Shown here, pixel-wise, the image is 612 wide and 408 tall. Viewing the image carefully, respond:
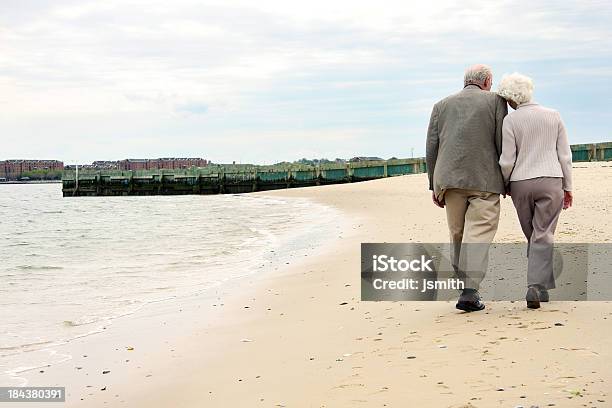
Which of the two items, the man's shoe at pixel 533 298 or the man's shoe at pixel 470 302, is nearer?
the man's shoe at pixel 533 298

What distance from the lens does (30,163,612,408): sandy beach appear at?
3811mm

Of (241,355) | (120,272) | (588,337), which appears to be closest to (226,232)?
(120,272)

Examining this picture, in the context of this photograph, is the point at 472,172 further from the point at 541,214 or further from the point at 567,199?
the point at 567,199

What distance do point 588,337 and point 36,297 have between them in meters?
7.39

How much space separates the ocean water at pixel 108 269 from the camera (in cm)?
727

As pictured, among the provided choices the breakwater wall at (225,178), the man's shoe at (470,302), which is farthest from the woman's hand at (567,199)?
the breakwater wall at (225,178)

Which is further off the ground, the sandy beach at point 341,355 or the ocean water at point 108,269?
the sandy beach at point 341,355

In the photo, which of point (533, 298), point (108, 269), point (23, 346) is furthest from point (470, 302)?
point (108, 269)

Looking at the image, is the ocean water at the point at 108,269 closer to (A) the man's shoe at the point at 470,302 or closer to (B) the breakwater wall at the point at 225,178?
(A) the man's shoe at the point at 470,302

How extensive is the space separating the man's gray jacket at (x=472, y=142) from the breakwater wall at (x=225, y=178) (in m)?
42.2

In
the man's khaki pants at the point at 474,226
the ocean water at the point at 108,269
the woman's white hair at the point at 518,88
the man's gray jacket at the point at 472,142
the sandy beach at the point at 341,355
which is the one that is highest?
the woman's white hair at the point at 518,88

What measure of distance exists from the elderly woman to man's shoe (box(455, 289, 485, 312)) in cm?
35

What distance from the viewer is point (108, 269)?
41.5 ft

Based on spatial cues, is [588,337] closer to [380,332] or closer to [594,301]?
[594,301]
